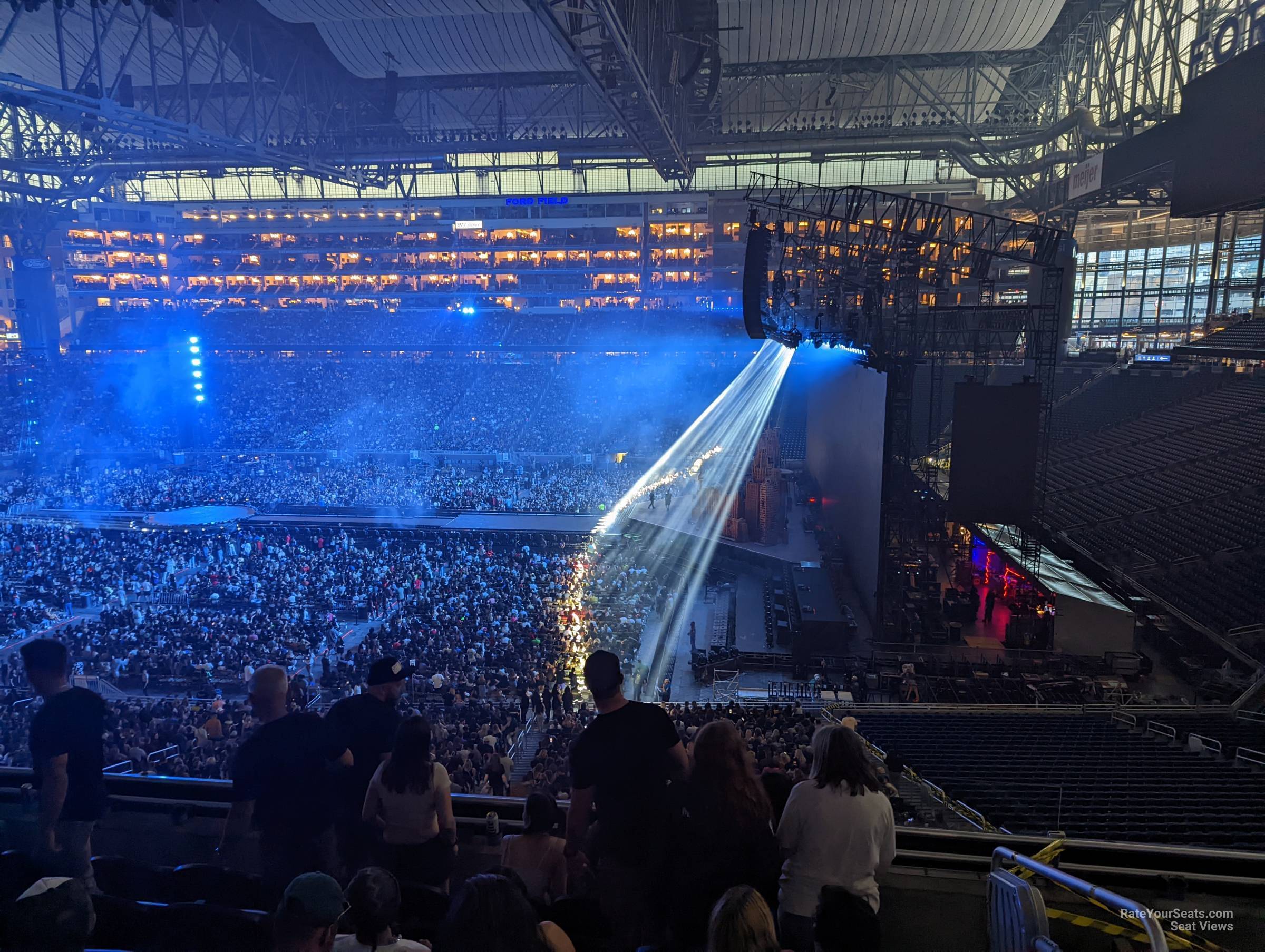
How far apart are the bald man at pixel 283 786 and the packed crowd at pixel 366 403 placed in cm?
3144

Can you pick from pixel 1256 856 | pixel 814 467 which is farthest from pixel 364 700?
pixel 814 467

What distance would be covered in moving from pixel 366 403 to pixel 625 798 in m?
41.4

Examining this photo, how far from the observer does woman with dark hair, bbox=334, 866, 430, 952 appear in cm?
205

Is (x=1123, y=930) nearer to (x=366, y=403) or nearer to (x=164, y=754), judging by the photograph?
(x=164, y=754)

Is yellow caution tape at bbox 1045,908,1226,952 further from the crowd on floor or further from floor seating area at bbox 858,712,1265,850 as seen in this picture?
the crowd on floor

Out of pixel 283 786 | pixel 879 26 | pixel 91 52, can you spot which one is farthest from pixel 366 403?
pixel 283 786

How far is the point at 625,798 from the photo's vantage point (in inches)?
104

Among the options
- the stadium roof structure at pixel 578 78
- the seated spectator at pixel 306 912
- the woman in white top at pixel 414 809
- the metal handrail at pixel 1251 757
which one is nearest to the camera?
the seated spectator at pixel 306 912

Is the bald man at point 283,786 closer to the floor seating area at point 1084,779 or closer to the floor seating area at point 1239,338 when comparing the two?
the floor seating area at point 1084,779

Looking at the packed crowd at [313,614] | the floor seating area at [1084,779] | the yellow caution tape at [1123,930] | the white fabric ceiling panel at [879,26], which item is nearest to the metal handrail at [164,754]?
the packed crowd at [313,614]

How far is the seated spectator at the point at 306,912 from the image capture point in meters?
1.96

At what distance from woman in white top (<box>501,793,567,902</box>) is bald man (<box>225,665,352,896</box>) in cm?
91


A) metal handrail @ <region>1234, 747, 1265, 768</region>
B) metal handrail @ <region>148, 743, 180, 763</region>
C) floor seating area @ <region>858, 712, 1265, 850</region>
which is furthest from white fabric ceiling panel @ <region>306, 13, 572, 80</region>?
metal handrail @ <region>1234, 747, 1265, 768</region>

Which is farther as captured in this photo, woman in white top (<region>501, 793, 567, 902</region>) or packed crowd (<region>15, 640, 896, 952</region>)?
woman in white top (<region>501, 793, 567, 902</region>)
